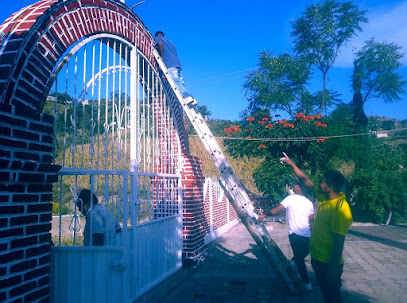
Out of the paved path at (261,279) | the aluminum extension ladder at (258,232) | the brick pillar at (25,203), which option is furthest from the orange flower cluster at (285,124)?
the brick pillar at (25,203)

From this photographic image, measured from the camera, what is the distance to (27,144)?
272 centimetres

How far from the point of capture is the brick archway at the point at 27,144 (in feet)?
8.25

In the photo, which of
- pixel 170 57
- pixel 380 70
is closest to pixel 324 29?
pixel 380 70

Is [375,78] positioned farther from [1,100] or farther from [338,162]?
[1,100]

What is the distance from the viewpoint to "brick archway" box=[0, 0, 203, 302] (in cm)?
252

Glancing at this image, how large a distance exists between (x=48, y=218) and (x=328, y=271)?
110 inches

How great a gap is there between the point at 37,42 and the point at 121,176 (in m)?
2.70

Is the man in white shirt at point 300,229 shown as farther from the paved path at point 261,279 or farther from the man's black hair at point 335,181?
the man's black hair at point 335,181

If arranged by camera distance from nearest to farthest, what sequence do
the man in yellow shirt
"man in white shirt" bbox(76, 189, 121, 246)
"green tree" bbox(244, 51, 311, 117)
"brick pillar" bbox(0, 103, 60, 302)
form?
"brick pillar" bbox(0, 103, 60, 302)
the man in yellow shirt
"man in white shirt" bbox(76, 189, 121, 246)
"green tree" bbox(244, 51, 311, 117)

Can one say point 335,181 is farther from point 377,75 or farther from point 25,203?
point 377,75

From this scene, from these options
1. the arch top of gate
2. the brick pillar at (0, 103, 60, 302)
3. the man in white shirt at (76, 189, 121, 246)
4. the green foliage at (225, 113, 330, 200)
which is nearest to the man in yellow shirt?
the man in white shirt at (76, 189, 121, 246)

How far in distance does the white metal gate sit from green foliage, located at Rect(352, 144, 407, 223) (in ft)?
30.6

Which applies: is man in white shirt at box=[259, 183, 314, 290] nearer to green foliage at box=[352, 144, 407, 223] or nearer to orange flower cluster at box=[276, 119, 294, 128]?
orange flower cluster at box=[276, 119, 294, 128]

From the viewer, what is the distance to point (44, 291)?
2885mm
